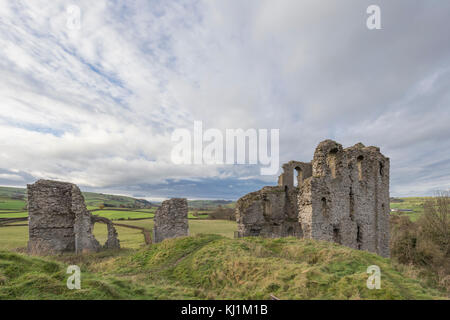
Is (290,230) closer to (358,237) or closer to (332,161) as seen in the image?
(358,237)

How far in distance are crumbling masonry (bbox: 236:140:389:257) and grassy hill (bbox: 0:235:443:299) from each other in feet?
13.9

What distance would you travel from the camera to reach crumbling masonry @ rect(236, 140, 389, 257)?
1355cm

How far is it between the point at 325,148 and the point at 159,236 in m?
14.4

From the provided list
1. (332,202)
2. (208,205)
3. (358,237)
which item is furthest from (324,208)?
(208,205)

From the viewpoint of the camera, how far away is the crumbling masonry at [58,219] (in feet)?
49.3

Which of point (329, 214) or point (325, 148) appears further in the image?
point (325, 148)

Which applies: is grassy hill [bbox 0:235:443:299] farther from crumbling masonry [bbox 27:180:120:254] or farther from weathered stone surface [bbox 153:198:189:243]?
crumbling masonry [bbox 27:180:120:254]

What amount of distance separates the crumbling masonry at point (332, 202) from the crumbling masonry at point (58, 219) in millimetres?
12601

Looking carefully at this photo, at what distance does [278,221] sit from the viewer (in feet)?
63.2

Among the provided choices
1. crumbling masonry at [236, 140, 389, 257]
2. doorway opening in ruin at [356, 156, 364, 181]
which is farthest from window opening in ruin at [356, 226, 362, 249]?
doorway opening in ruin at [356, 156, 364, 181]
